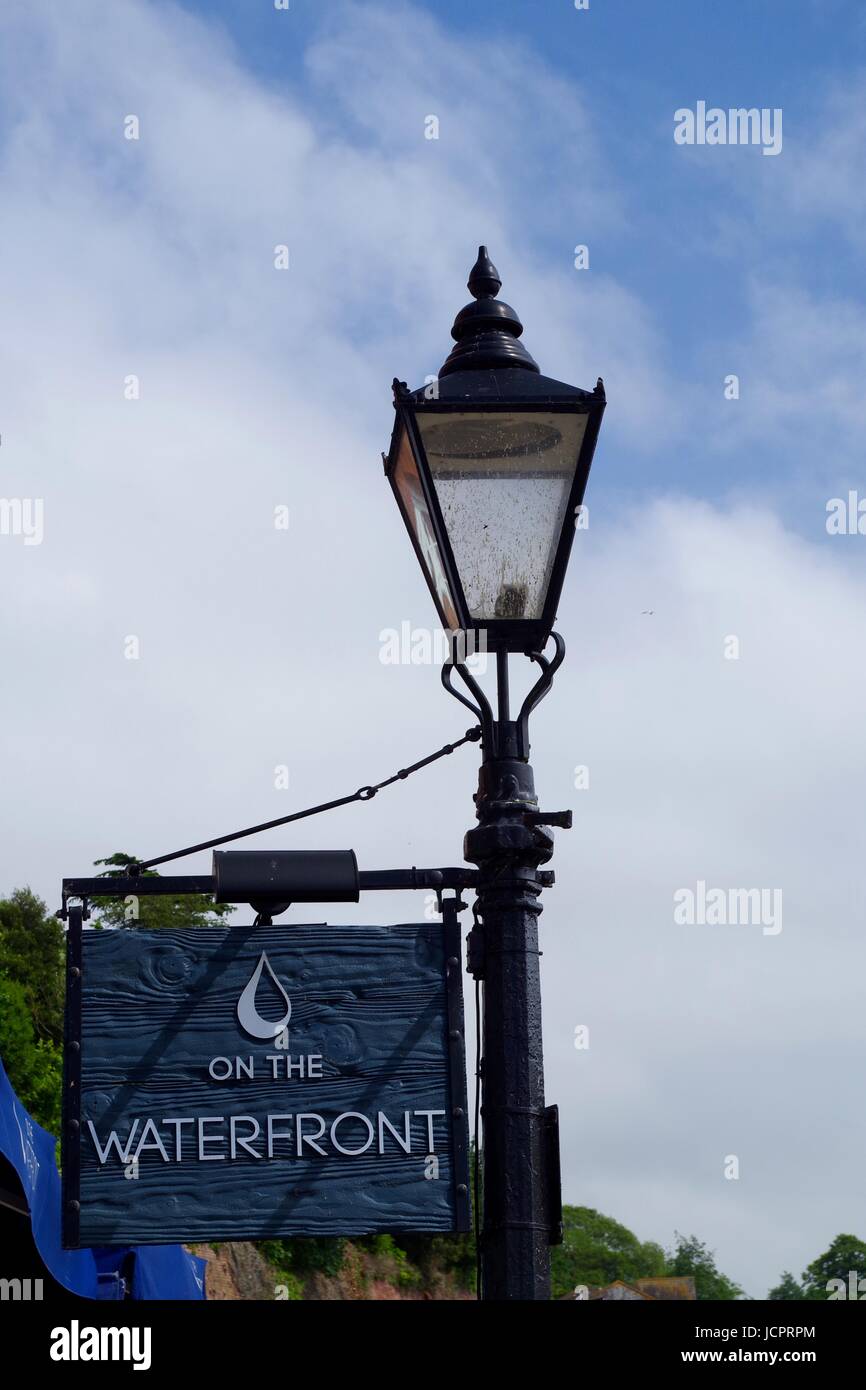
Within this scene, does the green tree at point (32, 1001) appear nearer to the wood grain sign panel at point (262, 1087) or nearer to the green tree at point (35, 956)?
the green tree at point (35, 956)

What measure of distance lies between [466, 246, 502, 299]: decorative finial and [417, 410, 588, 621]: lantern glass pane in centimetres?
85

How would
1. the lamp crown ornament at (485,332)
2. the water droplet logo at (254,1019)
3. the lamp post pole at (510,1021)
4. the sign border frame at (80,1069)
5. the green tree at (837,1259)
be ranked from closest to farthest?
the lamp post pole at (510,1021) < the sign border frame at (80,1069) < the water droplet logo at (254,1019) < the lamp crown ornament at (485,332) < the green tree at (837,1259)

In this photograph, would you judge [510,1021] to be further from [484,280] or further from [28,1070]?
[28,1070]

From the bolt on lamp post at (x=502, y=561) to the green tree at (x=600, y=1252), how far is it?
300ft

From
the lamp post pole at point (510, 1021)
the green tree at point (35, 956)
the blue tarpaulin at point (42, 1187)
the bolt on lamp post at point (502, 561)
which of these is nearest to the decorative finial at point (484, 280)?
the bolt on lamp post at point (502, 561)

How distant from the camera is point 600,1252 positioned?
97438 mm

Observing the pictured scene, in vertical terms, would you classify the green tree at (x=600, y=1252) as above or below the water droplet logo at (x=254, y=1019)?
below

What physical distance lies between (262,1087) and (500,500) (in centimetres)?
162

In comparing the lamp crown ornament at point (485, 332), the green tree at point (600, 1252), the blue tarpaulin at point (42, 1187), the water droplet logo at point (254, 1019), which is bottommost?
the green tree at point (600, 1252)

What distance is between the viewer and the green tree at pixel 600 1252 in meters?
92.4

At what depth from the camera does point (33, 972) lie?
29.9 metres

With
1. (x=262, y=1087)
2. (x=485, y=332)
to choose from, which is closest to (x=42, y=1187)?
(x=262, y=1087)
